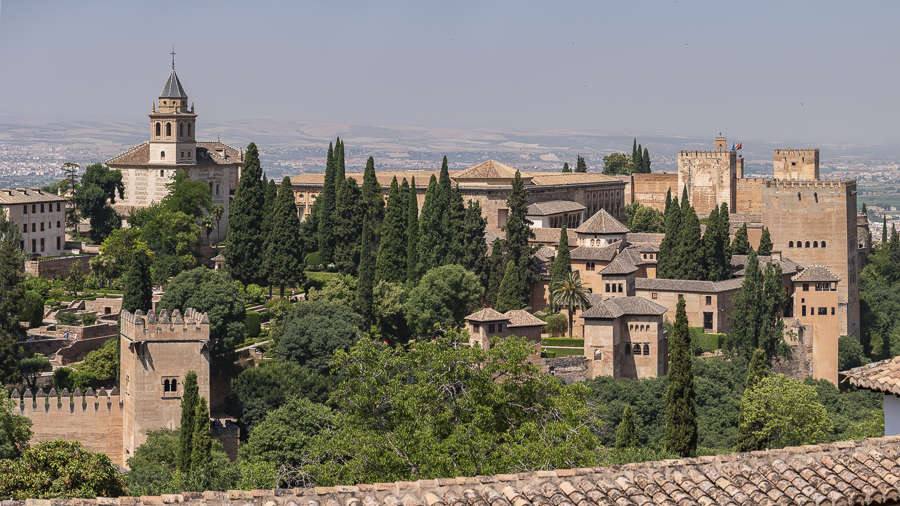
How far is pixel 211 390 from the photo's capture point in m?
41.2

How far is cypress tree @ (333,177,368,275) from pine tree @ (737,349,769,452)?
19224 mm

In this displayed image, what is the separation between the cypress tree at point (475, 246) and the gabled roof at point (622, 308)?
7.25 meters

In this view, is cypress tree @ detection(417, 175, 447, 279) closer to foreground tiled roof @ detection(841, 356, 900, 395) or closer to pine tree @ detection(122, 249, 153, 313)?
pine tree @ detection(122, 249, 153, 313)

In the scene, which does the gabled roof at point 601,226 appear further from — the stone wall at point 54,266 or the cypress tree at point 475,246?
the stone wall at point 54,266

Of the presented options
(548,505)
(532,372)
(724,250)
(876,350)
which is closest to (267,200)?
(724,250)

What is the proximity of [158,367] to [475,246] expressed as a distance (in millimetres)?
19812

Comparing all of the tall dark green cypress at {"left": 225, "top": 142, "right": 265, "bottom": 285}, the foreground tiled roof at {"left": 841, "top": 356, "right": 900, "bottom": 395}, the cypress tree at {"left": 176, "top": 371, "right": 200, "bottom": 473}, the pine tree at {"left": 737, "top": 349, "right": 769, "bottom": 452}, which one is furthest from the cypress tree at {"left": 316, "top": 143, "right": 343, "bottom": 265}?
the foreground tiled roof at {"left": 841, "top": 356, "right": 900, "bottom": 395}

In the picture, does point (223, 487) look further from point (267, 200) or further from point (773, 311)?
point (773, 311)

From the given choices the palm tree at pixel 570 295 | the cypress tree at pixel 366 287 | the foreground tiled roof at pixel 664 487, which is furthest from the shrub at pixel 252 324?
the foreground tiled roof at pixel 664 487

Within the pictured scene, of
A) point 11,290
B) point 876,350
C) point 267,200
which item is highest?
point 267,200

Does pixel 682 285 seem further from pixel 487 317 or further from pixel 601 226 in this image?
pixel 487 317

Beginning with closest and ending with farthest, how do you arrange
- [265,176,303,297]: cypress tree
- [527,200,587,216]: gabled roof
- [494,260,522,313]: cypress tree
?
[265,176,303,297]: cypress tree, [494,260,522,313]: cypress tree, [527,200,587,216]: gabled roof

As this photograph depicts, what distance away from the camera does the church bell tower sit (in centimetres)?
6266

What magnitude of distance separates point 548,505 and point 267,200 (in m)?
40.7
